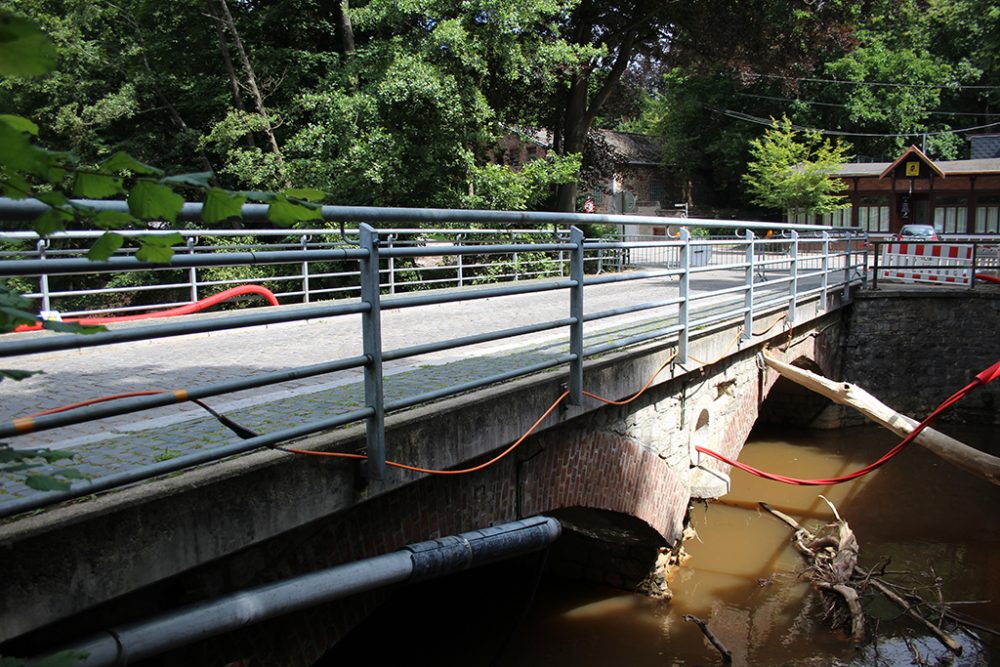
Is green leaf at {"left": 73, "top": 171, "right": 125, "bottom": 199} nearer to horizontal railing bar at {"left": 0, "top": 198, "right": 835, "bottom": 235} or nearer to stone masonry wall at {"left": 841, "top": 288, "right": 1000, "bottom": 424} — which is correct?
horizontal railing bar at {"left": 0, "top": 198, "right": 835, "bottom": 235}

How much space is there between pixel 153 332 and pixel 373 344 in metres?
0.95

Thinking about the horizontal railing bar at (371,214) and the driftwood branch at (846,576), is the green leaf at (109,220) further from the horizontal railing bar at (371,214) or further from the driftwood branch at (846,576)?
the driftwood branch at (846,576)

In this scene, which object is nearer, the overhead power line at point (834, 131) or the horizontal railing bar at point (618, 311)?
the horizontal railing bar at point (618, 311)

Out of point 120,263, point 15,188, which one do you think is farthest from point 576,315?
point 15,188

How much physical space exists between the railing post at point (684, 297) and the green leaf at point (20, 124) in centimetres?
527

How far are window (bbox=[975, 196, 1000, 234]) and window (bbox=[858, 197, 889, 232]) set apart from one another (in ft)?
12.4

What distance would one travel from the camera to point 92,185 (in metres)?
1.62

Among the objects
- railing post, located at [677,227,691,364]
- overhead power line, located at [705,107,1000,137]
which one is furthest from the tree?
railing post, located at [677,227,691,364]

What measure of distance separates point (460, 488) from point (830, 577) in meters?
5.85

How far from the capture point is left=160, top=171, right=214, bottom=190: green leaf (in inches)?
62.2

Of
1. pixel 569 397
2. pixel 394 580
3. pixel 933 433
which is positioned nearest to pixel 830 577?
pixel 933 433

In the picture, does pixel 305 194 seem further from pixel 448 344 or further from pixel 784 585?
pixel 784 585

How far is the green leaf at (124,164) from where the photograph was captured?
1.52 metres

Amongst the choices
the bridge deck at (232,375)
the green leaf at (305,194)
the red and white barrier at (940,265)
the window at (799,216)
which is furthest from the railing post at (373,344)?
the window at (799,216)
